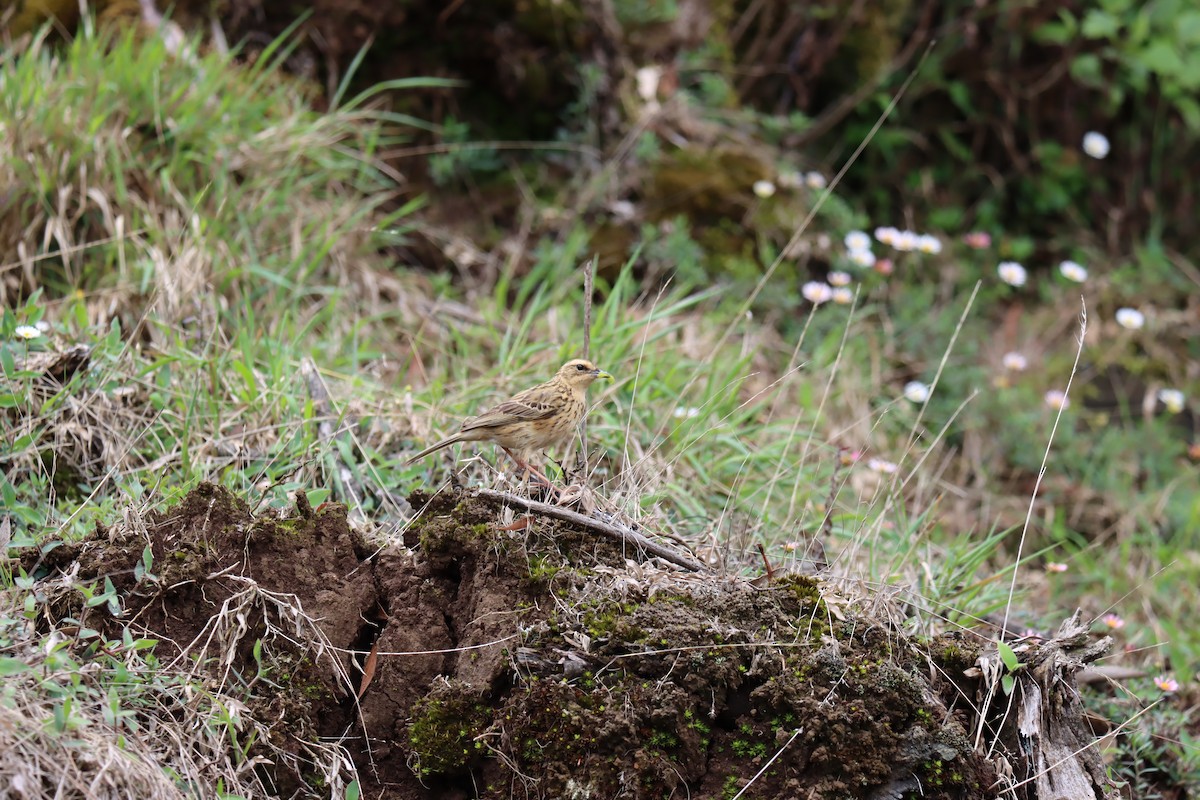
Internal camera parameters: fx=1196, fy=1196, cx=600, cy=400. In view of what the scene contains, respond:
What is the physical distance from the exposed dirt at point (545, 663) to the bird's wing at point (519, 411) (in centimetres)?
57

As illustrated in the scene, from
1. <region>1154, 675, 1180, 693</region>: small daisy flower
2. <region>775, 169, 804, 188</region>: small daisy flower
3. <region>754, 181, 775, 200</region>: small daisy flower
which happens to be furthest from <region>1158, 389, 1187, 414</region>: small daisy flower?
<region>1154, 675, 1180, 693</region>: small daisy flower

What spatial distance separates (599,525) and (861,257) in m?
4.23

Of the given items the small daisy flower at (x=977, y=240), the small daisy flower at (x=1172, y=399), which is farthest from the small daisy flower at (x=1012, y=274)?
the small daisy flower at (x=1172, y=399)

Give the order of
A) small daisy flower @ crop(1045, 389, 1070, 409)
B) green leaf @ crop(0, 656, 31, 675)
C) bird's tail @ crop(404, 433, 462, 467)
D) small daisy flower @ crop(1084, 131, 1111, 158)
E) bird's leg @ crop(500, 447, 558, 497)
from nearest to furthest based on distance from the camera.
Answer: green leaf @ crop(0, 656, 31, 675), bird's leg @ crop(500, 447, 558, 497), bird's tail @ crop(404, 433, 462, 467), small daisy flower @ crop(1045, 389, 1070, 409), small daisy flower @ crop(1084, 131, 1111, 158)

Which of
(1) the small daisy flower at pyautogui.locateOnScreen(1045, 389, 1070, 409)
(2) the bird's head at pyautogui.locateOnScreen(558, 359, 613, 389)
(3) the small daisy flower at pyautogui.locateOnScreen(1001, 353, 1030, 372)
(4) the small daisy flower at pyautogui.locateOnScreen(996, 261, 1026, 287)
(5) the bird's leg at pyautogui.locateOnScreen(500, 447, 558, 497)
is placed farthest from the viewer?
(4) the small daisy flower at pyautogui.locateOnScreen(996, 261, 1026, 287)

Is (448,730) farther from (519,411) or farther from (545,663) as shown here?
(519,411)

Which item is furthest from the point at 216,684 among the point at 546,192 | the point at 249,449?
the point at 546,192

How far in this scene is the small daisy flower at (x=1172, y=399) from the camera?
24.7 ft

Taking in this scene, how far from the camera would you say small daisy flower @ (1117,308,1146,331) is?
25.4 feet

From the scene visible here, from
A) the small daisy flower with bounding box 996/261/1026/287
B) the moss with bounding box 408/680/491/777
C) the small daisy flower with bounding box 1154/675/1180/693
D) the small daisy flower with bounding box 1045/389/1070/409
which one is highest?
the moss with bounding box 408/680/491/777

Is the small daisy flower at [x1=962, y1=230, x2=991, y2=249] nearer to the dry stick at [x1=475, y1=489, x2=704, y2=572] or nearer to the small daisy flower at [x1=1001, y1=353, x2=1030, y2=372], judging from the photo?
the small daisy flower at [x1=1001, y1=353, x2=1030, y2=372]

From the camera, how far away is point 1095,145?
8.88 m

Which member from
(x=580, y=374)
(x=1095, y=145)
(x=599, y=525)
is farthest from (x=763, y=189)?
(x=599, y=525)

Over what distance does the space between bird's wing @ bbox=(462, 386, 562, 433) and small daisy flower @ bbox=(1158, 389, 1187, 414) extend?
16.5 ft
